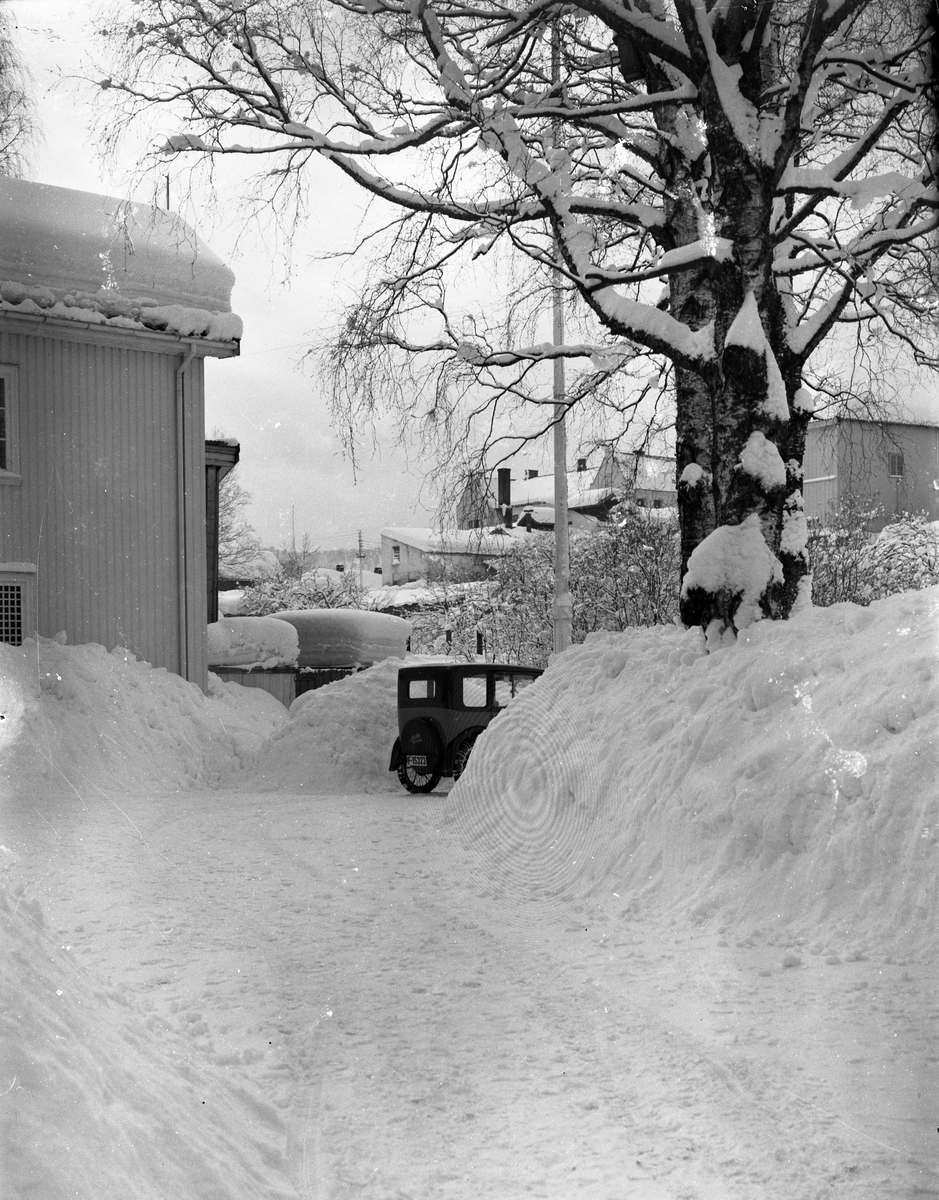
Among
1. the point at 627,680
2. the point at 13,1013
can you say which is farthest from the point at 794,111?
the point at 13,1013

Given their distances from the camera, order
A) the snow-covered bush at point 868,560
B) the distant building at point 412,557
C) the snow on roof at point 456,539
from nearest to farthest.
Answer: the snow on roof at point 456,539 < the snow-covered bush at point 868,560 < the distant building at point 412,557

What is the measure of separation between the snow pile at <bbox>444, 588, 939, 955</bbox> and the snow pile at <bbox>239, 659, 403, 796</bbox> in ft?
17.2

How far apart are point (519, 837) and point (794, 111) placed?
6.06 meters

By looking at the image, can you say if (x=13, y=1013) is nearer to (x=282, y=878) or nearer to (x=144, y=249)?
(x=282, y=878)

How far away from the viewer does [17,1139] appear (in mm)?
2439

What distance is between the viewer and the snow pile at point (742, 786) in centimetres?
598

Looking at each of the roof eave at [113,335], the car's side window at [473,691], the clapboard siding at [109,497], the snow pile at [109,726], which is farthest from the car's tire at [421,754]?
the roof eave at [113,335]

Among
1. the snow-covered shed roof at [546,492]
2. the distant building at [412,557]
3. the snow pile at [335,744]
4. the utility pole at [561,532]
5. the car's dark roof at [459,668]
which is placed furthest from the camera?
the snow-covered shed roof at [546,492]

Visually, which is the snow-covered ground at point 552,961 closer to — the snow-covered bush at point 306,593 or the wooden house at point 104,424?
the wooden house at point 104,424

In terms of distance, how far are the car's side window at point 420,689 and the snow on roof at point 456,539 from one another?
179cm

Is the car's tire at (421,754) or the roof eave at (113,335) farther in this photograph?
the roof eave at (113,335)

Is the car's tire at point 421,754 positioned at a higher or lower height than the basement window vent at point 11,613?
lower

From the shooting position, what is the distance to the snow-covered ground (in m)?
3.44

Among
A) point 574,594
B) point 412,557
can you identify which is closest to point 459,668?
point 574,594
